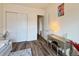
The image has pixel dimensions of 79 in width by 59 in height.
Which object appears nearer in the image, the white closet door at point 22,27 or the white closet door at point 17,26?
the white closet door at point 17,26

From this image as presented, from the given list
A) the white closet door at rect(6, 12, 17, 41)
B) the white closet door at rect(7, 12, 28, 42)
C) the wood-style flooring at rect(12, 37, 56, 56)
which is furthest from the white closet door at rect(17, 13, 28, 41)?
the wood-style flooring at rect(12, 37, 56, 56)

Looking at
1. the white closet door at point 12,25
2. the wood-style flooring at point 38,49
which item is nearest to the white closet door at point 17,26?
the white closet door at point 12,25

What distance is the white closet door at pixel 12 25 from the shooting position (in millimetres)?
4838

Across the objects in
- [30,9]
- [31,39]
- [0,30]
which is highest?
[30,9]

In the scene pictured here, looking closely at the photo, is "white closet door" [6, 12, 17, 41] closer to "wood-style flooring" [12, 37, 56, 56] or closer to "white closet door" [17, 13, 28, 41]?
"white closet door" [17, 13, 28, 41]

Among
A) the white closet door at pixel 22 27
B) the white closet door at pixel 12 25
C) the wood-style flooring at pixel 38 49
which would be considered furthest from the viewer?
the white closet door at pixel 22 27

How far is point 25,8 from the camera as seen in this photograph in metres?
5.04

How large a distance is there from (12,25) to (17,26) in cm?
24

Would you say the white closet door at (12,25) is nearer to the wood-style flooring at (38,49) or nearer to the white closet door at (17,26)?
the white closet door at (17,26)

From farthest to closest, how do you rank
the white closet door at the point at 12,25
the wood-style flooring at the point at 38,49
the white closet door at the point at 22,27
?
the white closet door at the point at 22,27
the white closet door at the point at 12,25
the wood-style flooring at the point at 38,49

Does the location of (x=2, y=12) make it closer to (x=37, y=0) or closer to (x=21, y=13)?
(x=21, y=13)

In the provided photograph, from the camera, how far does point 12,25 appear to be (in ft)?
16.4

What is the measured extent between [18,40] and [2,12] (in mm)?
1387

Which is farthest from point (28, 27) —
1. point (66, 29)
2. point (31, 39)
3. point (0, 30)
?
point (66, 29)
